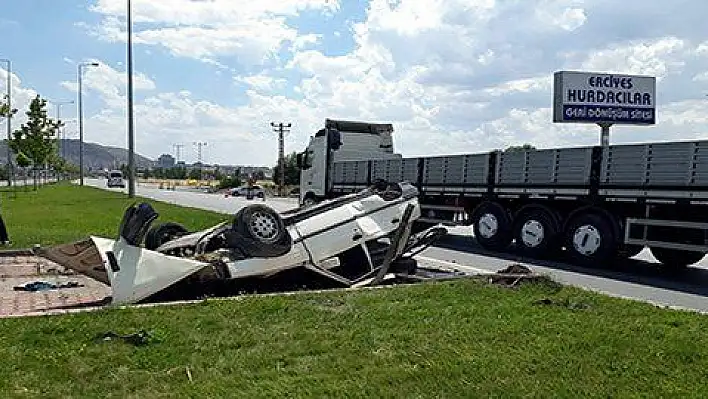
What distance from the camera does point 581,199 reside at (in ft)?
51.5

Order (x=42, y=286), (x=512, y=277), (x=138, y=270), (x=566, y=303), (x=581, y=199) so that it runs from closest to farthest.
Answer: (x=566, y=303), (x=138, y=270), (x=512, y=277), (x=42, y=286), (x=581, y=199)

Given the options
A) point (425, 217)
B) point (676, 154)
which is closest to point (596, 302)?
point (676, 154)

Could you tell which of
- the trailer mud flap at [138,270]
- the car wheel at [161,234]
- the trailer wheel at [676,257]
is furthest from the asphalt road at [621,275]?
the trailer mud flap at [138,270]

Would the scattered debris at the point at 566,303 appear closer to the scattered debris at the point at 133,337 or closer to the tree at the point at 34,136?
the scattered debris at the point at 133,337

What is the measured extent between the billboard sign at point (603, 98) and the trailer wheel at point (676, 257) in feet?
70.1

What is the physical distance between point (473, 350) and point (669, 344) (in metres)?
1.49

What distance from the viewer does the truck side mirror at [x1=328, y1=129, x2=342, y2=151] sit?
84.4 feet

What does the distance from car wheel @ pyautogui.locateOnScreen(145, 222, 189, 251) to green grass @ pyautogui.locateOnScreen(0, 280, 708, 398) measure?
11.1 ft

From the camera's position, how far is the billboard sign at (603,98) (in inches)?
1419

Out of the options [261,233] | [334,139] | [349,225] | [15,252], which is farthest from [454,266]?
Answer: [334,139]

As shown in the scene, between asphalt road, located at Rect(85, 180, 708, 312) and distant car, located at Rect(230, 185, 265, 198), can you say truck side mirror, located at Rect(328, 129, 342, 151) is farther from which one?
distant car, located at Rect(230, 185, 265, 198)

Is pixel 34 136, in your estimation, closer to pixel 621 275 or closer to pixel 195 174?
pixel 621 275

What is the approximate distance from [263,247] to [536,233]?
9.06 m

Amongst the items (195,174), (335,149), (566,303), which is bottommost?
(195,174)
